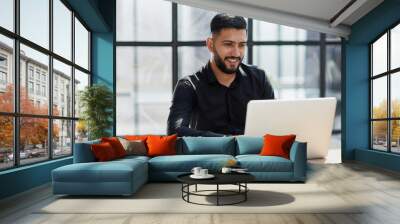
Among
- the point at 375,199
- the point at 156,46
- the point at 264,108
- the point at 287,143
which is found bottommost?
the point at 375,199

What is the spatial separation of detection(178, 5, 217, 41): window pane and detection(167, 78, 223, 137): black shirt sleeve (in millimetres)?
1082

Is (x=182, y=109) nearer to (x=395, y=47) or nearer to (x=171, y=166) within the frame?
(x=171, y=166)

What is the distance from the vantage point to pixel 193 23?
905 centimetres

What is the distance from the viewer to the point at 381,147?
8.18 m

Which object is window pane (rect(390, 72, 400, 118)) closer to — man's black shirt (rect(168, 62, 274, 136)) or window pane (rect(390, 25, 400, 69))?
window pane (rect(390, 25, 400, 69))

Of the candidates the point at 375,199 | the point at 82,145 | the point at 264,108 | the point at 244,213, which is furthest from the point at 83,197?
the point at 375,199

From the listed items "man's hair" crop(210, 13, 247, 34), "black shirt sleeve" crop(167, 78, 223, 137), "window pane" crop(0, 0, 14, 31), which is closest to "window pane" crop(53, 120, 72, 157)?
"window pane" crop(0, 0, 14, 31)

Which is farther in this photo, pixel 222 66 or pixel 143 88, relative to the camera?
pixel 143 88

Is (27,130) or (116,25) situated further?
(116,25)

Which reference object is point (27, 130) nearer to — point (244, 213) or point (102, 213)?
point (102, 213)

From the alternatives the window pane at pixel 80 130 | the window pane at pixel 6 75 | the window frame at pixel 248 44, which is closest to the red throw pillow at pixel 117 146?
the window pane at pixel 6 75

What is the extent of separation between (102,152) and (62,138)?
1792 mm

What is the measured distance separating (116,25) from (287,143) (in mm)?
5241

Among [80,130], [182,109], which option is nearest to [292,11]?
[182,109]
